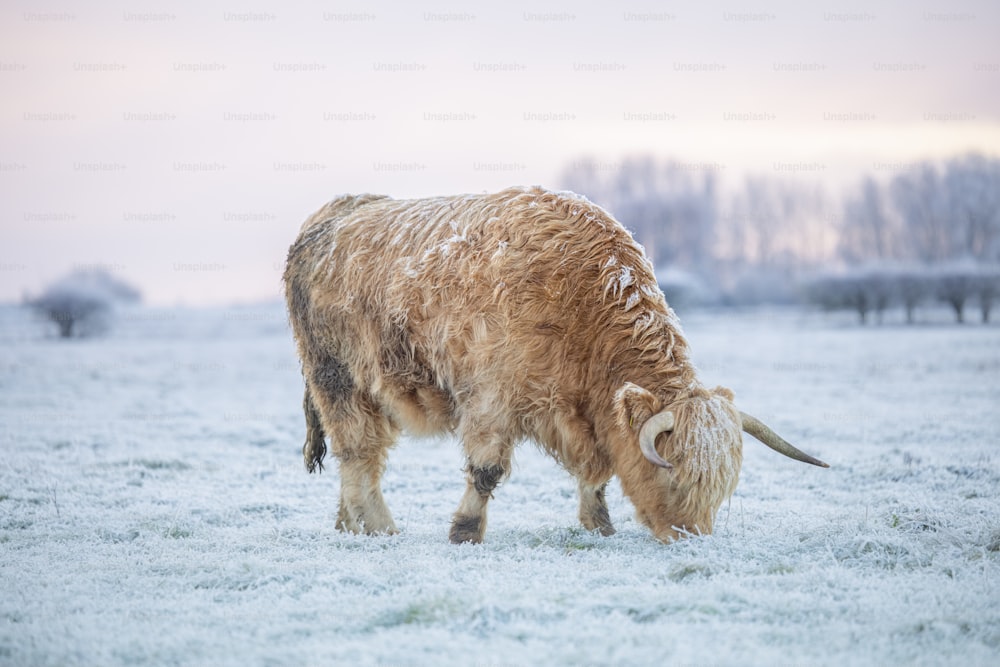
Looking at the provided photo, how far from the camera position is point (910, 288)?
Answer: 3184 centimetres

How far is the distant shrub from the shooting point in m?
34.1

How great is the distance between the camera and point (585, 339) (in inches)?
234

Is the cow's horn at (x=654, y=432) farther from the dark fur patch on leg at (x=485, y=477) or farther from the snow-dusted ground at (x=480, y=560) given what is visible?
the dark fur patch on leg at (x=485, y=477)

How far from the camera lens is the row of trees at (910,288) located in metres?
30.6

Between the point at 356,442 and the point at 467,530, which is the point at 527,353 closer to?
the point at 467,530

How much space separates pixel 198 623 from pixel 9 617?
1.04 meters

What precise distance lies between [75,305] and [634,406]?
3420 cm

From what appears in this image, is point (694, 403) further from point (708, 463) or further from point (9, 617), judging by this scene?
point (9, 617)

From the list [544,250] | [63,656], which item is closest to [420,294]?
[544,250]

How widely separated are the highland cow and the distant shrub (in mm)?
29568

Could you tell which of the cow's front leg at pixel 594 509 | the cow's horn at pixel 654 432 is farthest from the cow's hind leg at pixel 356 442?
the cow's horn at pixel 654 432

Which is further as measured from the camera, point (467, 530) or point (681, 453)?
point (467, 530)

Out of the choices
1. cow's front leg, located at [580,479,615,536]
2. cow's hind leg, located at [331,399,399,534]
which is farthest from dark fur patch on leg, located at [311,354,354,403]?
cow's front leg, located at [580,479,615,536]

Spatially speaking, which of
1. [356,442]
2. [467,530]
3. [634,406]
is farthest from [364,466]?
[634,406]
